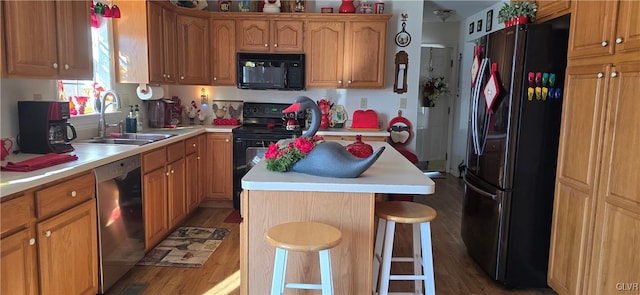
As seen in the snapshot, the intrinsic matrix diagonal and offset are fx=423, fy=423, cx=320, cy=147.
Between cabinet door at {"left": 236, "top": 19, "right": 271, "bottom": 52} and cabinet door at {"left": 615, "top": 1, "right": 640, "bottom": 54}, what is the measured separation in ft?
10.4

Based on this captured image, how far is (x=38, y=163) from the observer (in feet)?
6.85

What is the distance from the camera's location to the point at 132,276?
111 inches

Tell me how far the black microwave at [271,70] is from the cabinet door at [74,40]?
1.90m

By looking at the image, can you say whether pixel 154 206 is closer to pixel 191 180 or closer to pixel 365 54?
pixel 191 180

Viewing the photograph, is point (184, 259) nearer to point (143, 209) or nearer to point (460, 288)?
point (143, 209)

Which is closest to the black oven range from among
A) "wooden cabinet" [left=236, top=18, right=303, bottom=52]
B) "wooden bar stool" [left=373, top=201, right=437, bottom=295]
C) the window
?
"wooden cabinet" [left=236, top=18, right=303, bottom=52]

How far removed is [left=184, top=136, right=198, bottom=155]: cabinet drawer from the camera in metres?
3.85

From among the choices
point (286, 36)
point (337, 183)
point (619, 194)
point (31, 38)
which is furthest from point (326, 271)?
point (286, 36)

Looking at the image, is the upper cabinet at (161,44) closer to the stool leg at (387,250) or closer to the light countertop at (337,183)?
the light countertop at (337,183)

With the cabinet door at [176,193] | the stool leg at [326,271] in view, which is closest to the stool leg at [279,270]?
the stool leg at [326,271]

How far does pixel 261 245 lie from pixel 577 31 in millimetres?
2081

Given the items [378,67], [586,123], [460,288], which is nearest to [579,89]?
[586,123]

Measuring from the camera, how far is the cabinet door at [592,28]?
82.8 inches

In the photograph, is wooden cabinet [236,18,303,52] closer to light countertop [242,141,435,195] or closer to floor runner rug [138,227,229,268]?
floor runner rug [138,227,229,268]
